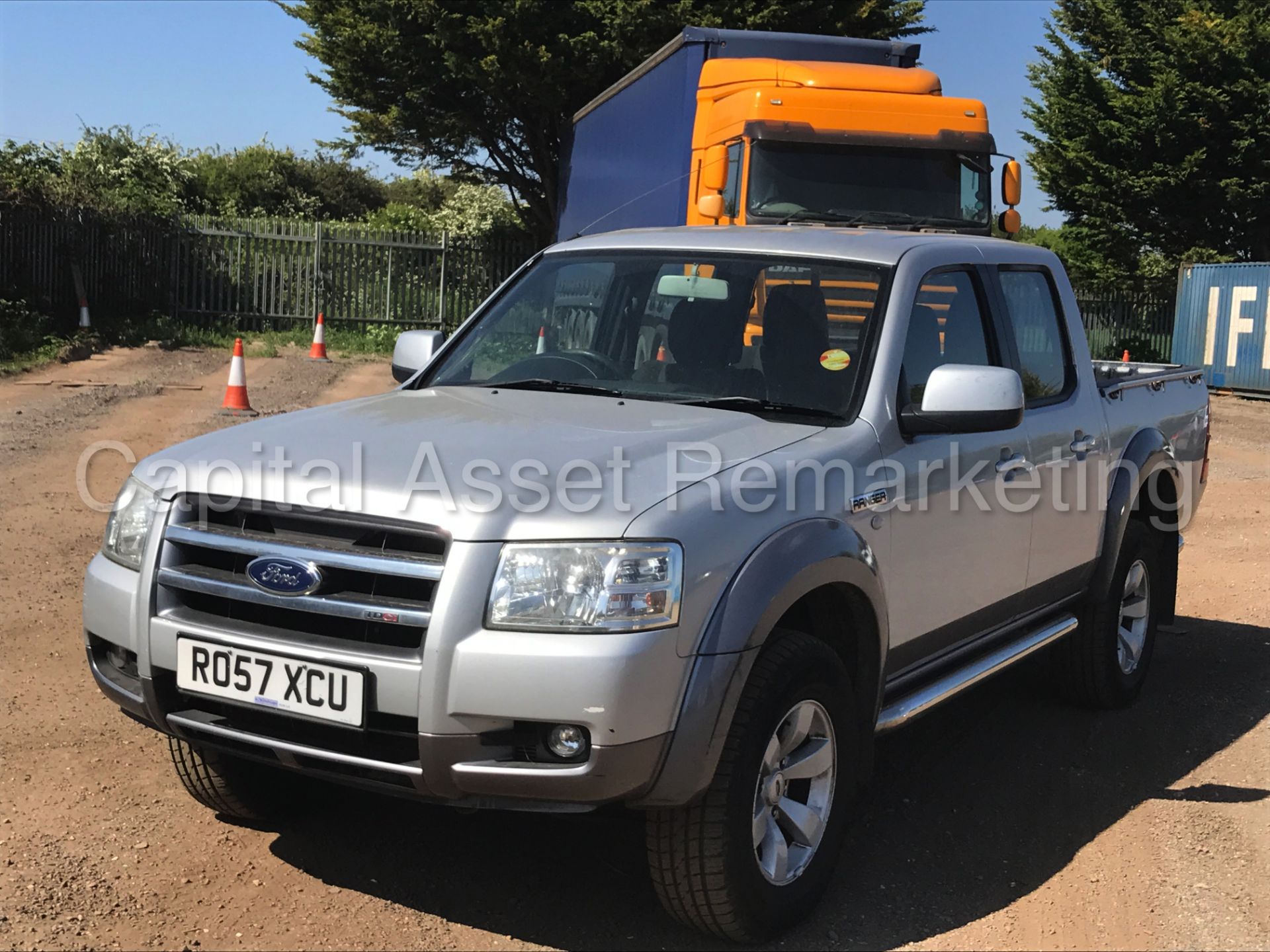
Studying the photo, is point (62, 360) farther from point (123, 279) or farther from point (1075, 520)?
point (1075, 520)

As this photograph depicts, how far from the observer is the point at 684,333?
13.8ft

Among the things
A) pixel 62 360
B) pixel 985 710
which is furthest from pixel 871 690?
pixel 62 360

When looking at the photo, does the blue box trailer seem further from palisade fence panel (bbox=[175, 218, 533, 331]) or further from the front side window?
palisade fence panel (bbox=[175, 218, 533, 331])

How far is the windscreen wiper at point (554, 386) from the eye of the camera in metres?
4.08

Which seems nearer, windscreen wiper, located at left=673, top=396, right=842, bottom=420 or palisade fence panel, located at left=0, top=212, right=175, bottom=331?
windscreen wiper, located at left=673, top=396, right=842, bottom=420

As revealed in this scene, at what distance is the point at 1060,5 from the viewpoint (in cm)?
2991

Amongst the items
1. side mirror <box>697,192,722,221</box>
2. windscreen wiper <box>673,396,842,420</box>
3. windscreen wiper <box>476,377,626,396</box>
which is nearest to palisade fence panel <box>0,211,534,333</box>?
side mirror <box>697,192,722,221</box>

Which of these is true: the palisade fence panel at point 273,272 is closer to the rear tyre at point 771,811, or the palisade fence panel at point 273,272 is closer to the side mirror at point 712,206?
the side mirror at point 712,206

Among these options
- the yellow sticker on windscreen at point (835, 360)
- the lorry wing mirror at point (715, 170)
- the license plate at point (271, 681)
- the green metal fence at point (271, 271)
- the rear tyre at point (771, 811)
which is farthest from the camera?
the green metal fence at point (271, 271)

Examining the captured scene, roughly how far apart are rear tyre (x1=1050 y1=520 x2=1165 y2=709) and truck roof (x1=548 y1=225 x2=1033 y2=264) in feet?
5.14

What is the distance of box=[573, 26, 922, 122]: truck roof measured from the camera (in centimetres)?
1258

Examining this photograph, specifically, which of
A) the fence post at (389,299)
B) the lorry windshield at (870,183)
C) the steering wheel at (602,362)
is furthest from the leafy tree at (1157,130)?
the steering wheel at (602,362)

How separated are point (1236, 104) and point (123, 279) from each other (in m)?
21.1

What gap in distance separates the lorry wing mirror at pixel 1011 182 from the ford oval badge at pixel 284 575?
30.1ft
